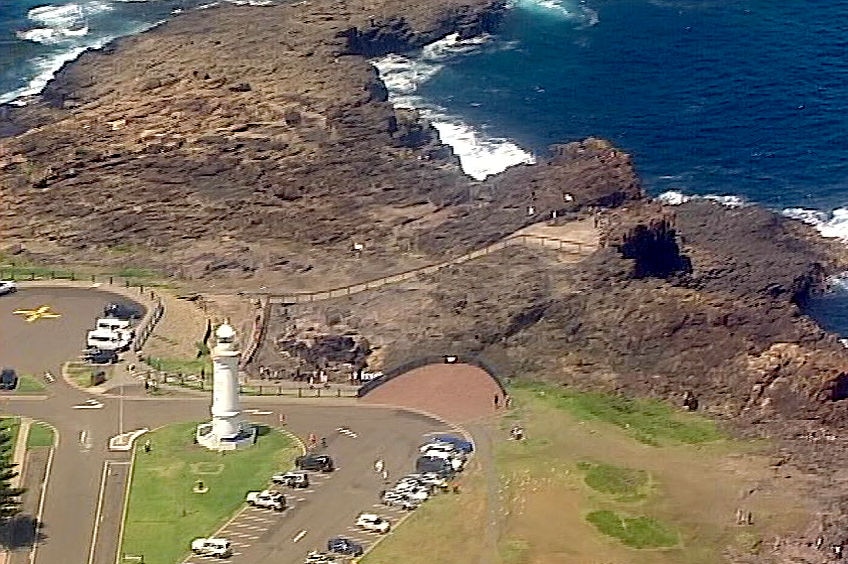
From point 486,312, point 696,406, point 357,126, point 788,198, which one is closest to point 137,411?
point 486,312

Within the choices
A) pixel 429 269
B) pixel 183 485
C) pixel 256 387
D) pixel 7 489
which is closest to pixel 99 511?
pixel 183 485

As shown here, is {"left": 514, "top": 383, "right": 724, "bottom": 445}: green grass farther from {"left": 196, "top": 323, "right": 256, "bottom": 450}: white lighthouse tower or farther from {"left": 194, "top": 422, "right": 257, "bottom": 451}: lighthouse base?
{"left": 196, "top": 323, "right": 256, "bottom": 450}: white lighthouse tower

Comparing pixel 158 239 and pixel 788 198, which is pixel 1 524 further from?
pixel 788 198

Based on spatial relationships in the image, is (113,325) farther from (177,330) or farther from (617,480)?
(617,480)

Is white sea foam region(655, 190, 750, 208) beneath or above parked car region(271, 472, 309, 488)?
beneath

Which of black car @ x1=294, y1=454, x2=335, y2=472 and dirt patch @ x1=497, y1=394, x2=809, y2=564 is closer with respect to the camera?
dirt patch @ x1=497, y1=394, x2=809, y2=564

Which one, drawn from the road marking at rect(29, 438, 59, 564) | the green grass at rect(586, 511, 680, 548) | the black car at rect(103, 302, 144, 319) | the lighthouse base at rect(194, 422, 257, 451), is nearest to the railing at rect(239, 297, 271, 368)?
the black car at rect(103, 302, 144, 319)
